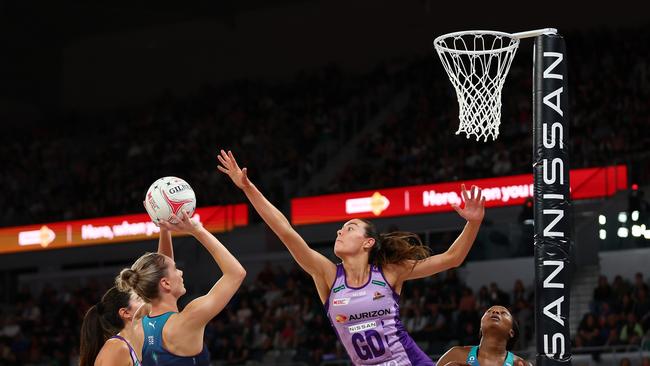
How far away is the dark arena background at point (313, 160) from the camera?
52.2 feet

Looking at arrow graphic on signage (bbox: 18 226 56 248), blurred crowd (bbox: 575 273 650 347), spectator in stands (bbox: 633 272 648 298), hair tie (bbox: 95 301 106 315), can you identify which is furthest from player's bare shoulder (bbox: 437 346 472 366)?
arrow graphic on signage (bbox: 18 226 56 248)

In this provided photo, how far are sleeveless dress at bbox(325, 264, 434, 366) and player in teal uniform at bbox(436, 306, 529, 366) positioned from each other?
1349 mm

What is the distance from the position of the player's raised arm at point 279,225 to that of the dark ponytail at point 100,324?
3.08 feet

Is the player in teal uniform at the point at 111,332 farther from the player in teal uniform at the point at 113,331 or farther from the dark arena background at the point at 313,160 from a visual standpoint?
the dark arena background at the point at 313,160

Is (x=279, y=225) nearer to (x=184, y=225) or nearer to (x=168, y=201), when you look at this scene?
(x=168, y=201)

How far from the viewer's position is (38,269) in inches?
1059

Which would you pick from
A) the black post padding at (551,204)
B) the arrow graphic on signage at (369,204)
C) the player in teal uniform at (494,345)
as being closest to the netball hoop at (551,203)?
the black post padding at (551,204)

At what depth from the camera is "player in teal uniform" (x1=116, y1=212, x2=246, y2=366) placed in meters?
5.48

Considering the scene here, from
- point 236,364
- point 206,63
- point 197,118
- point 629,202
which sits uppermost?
point 206,63

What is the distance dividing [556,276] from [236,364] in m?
10.9

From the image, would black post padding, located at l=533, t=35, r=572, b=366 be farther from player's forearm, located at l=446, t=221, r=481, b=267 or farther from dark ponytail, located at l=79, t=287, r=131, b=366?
dark ponytail, located at l=79, t=287, r=131, b=366

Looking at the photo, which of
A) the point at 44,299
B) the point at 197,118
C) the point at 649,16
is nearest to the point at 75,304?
the point at 44,299

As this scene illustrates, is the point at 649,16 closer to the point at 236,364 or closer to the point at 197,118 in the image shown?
the point at 197,118

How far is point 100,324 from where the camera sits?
6.02 meters
